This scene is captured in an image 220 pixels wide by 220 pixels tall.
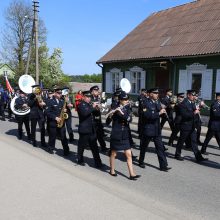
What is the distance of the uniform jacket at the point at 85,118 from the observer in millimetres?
7602

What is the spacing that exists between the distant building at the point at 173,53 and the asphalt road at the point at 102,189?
25.7 ft

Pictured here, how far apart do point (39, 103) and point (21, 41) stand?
33.8 metres

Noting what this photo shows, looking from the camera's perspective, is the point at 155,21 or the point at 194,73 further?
the point at 155,21

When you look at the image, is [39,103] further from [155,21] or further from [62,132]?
[155,21]

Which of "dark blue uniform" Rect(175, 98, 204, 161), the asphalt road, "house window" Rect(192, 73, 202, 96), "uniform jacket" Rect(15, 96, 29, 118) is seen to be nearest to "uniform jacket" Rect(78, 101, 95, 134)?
the asphalt road

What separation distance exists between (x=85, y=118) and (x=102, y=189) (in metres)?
2.15

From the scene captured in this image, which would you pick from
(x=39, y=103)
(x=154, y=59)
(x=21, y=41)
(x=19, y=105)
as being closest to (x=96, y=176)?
(x=39, y=103)

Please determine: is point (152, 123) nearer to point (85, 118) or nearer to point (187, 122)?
point (187, 122)

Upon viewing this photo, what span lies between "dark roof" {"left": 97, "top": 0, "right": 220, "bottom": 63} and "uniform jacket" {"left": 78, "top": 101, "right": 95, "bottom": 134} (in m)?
8.76

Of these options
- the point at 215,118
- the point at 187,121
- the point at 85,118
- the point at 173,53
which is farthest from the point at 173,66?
the point at 85,118

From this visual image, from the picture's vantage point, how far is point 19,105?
11.3 m

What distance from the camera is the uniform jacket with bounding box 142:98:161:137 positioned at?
7.44m

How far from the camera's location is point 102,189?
233 inches

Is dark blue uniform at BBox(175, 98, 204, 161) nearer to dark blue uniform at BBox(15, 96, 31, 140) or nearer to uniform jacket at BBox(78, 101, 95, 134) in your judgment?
uniform jacket at BBox(78, 101, 95, 134)
